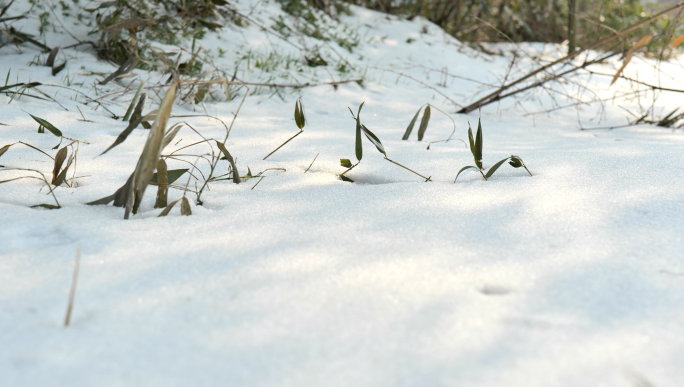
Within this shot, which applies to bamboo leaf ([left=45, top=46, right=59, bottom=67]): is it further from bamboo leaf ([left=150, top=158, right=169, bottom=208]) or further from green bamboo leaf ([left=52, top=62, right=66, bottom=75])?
bamboo leaf ([left=150, top=158, right=169, bottom=208])

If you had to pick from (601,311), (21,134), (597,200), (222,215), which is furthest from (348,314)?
(21,134)

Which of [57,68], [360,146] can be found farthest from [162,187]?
[57,68]

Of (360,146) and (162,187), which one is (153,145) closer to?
(162,187)

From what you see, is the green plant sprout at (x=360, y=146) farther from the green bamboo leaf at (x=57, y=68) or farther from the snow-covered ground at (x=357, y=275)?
the green bamboo leaf at (x=57, y=68)

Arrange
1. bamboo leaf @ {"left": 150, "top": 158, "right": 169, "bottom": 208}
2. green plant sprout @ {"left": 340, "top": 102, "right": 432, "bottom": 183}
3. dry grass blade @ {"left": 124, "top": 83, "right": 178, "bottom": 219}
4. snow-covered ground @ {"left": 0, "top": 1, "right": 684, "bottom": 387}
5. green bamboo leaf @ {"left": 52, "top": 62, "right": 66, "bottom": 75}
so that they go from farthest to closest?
green bamboo leaf @ {"left": 52, "top": 62, "right": 66, "bottom": 75} < green plant sprout @ {"left": 340, "top": 102, "right": 432, "bottom": 183} < bamboo leaf @ {"left": 150, "top": 158, "right": 169, "bottom": 208} < dry grass blade @ {"left": 124, "top": 83, "right": 178, "bottom": 219} < snow-covered ground @ {"left": 0, "top": 1, "right": 684, "bottom": 387}

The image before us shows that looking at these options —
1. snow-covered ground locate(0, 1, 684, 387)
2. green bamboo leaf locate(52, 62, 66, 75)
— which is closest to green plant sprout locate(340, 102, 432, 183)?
snow-covered ground locate(0, 1, 684, 387)

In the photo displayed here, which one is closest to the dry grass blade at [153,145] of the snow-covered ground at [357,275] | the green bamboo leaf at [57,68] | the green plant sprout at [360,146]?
the snow-covered ground at [357,275]

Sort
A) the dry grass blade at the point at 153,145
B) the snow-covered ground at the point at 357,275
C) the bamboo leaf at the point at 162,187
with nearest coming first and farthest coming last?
the snow-covered ground at the point at 357,275
the dry grass blade at the point at 153,145
the bamboo leaf at the point at 162,187

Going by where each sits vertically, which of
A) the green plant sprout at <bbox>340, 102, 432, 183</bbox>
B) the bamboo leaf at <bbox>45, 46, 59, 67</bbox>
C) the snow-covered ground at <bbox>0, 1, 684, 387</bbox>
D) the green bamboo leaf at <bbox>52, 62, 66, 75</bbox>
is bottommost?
the snow-covered ground at <bbox>0, 1, 684, 387</bbox>
